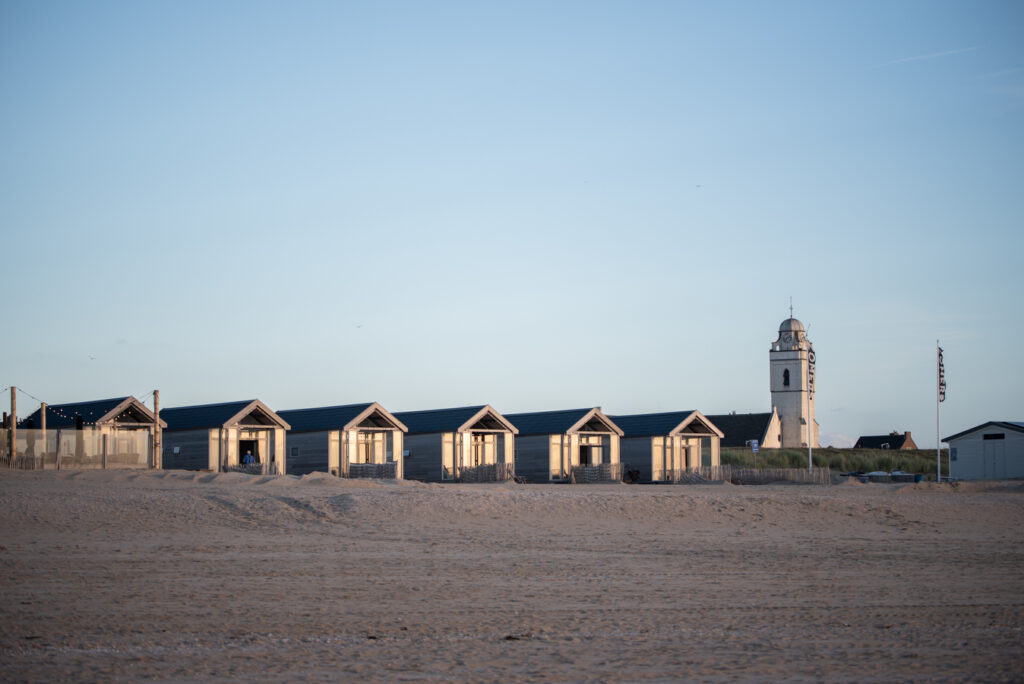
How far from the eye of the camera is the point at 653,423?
54.1 meters

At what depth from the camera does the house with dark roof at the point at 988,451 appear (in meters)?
52.4

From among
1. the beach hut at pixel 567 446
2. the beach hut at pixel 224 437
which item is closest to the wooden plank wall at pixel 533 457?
the beach hut at pixel 567 446

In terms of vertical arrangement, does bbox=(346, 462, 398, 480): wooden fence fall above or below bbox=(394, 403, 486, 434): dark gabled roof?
below

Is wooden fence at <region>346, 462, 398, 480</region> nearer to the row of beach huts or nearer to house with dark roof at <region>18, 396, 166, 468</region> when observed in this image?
the row of beach huts

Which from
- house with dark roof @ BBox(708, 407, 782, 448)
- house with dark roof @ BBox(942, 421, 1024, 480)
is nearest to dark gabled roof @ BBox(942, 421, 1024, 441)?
house with dark roof @ BBox(942, 421, 1024, 480)

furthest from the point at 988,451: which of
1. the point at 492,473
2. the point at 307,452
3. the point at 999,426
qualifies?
the point at 307,452

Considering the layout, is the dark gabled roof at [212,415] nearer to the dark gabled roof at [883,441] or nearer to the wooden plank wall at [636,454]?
the wooden plank wall at [636,454]

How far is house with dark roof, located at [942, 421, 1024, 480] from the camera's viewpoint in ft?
172

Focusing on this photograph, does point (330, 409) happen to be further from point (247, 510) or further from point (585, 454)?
point (247, 510)

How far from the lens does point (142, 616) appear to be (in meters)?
11.8

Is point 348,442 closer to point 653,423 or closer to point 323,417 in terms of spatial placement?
point 323,417

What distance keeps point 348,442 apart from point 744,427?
229ft

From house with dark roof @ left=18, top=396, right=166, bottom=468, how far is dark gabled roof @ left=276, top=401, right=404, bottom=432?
20.6 ft

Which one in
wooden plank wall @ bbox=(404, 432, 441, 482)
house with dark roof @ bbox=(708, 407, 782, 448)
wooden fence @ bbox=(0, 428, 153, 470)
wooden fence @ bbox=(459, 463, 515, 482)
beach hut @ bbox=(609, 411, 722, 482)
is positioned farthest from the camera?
house with dark roof @ bbox=(708, 407, 782, 448)
